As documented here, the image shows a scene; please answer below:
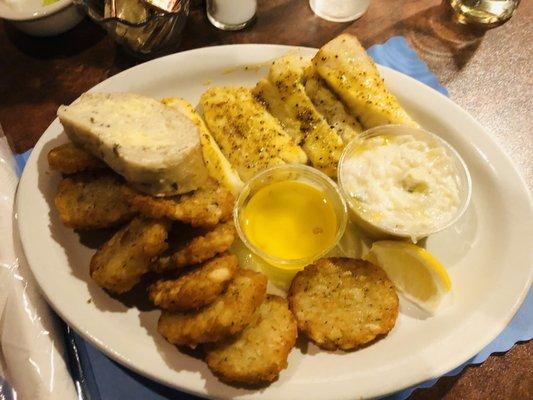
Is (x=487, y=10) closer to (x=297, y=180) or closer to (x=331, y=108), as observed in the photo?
(x=331, y=108)

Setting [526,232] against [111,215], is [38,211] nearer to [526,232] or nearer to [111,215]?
[111,215]

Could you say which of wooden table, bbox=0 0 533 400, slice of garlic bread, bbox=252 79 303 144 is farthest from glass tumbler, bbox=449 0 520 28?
slice of garlic bread, bbox=252 79 303 144

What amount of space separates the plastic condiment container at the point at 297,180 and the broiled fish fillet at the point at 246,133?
0.15 ft

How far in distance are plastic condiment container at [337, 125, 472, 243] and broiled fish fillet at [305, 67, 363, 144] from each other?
128 mm

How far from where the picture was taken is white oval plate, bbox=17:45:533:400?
6.38ft

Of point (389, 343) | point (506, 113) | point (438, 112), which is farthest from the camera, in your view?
point (506, 113)

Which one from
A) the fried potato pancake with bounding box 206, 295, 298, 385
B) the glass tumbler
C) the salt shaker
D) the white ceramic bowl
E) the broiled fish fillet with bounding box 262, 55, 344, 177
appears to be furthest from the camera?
the glass tumbler

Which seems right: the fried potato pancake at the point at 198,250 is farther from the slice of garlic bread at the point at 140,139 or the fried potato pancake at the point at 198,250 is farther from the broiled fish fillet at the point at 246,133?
the broiled fish fillet at the point at 246,133

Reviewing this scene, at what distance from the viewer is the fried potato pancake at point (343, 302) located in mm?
2027

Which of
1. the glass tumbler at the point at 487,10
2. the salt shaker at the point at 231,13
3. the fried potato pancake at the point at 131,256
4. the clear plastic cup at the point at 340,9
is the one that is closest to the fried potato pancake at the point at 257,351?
the fried potato pancake at the point at 131,256

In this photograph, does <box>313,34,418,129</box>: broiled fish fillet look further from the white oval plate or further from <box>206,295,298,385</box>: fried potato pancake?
<box>206,295,298,385</box>: fried potato pancake

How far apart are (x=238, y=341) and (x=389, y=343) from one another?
0.62 meters

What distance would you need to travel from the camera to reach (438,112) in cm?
257

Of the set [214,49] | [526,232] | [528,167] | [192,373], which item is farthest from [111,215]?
[528,167]
